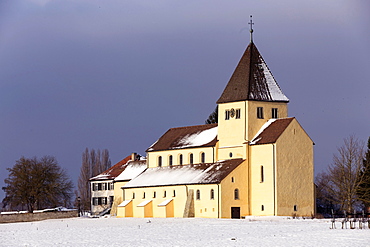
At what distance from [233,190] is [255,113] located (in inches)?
296

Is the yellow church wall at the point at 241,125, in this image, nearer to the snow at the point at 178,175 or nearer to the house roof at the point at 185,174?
the house roof at the point at 185,174

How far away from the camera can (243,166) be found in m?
76.4

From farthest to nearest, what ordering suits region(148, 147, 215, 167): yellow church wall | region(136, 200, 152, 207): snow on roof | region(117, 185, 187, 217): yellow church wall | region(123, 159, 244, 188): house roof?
region(136, 200, 152, 207): snow on roof
region(148, 147, 215, 167): yellow church wall
region(117, 185, 187, 217): yellow church wall
region(123, 159, 244, 188): house roof

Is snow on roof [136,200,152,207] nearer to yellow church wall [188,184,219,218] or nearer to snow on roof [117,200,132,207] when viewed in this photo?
snow on roof [117,200,132,207]

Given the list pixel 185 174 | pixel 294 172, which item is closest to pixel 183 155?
pixel 185 174

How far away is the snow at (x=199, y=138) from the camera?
83.6 m

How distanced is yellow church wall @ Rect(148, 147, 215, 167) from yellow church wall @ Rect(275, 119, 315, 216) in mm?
8585

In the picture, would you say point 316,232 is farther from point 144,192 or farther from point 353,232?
point 144,192

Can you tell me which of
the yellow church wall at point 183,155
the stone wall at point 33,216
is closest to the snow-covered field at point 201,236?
the yellow church wall at point 183,155

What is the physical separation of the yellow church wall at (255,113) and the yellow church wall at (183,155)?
5.16 m

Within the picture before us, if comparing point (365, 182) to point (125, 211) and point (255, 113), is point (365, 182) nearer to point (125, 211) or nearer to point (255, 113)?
point (255, 113)

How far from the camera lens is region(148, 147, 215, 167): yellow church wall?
81938 mm

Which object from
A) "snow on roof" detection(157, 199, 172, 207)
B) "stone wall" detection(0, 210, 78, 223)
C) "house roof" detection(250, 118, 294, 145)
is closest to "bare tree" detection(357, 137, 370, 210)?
"house roof" detection(250, 118, 294, 145)

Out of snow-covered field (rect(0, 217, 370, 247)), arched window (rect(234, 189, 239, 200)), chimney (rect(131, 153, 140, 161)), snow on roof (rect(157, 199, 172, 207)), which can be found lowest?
snow-covered field (rect(0, 217, 370, 247))
